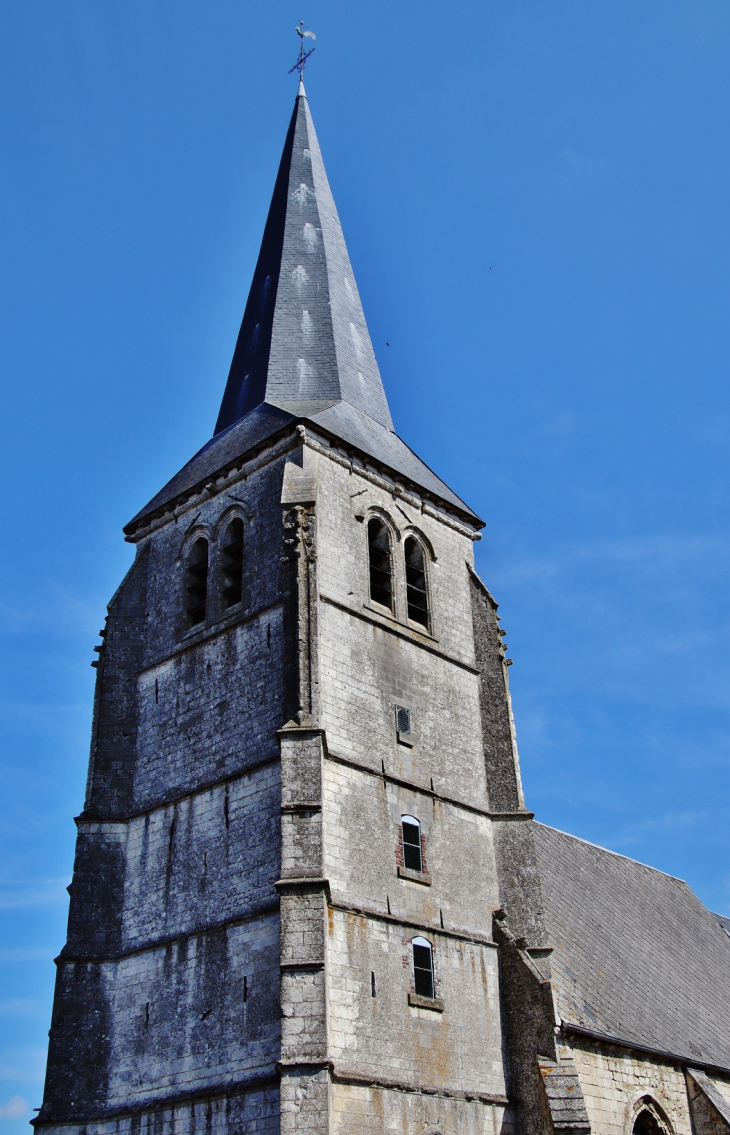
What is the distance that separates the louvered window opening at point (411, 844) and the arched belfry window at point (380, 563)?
3.43m

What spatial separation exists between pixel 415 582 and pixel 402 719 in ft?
9.71

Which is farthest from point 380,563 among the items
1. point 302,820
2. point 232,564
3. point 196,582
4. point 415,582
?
point 302,820

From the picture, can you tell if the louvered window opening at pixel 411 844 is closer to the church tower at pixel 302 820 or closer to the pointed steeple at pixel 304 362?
the church tower at pixel 302 820

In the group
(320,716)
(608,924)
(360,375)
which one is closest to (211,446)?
Result: (360,375)

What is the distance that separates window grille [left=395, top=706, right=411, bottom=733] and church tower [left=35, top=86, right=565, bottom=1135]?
32 mm

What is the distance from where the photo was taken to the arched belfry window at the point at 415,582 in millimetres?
17844

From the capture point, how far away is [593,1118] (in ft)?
49.1

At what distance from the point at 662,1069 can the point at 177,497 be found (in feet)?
39.5

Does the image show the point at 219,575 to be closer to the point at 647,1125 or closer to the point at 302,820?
the point at 302,820

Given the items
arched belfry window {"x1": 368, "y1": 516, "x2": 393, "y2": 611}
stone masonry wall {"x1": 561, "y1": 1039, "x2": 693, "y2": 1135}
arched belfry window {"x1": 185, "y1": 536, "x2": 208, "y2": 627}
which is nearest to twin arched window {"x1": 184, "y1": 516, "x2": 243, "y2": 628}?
arched belfry window {"x1": 185, "y1": 536, "x2": 208, "y2": 627}

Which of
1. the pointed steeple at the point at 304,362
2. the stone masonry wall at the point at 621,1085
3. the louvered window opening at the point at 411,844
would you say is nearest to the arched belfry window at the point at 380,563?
the pointed steeple at the point at 304,362

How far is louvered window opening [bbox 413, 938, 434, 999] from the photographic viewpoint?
14328mm

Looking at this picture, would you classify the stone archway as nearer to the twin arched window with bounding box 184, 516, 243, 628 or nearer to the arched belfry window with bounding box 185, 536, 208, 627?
the twin arched window with bounding box 184, 516, 243, 628

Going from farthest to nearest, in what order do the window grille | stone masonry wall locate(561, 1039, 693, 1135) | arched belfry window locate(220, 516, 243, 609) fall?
1. arched belfry window locate(220, 516, 243, 609)
2. the window grille
3. stone masonry wall locate(561, 1039, 693, 1135)
